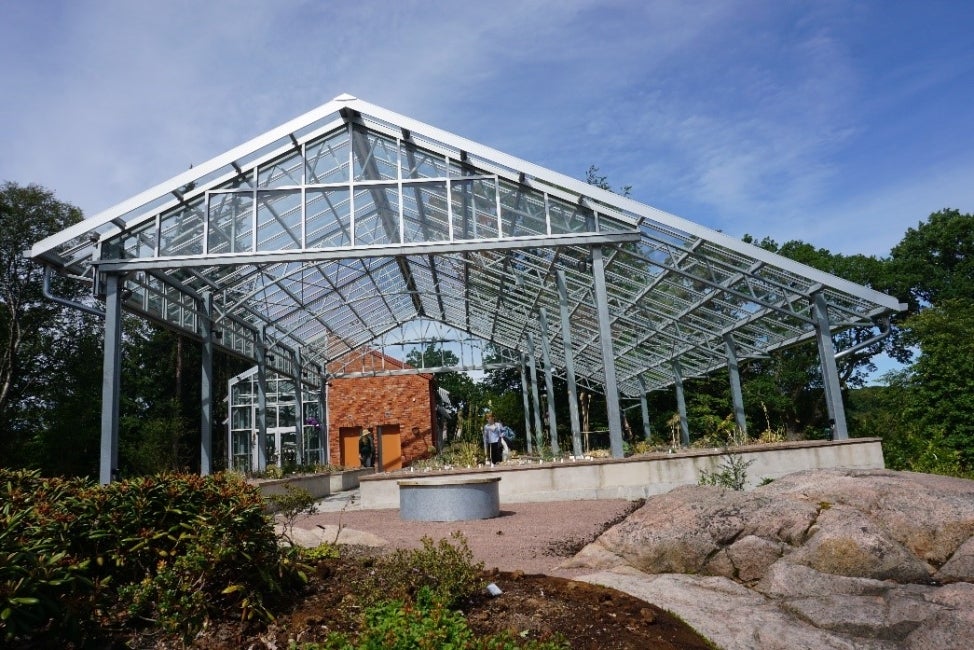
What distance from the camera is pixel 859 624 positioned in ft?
15.2

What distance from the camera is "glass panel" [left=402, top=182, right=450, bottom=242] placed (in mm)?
13772

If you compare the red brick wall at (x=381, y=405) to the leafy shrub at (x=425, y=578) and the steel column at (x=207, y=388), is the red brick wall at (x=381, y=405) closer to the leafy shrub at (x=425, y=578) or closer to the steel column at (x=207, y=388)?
the steel column at (x=207, y=388)

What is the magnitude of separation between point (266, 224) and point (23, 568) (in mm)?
11918

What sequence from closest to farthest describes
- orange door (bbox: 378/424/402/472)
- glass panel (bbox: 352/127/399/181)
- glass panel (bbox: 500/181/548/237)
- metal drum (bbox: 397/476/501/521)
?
metal drum (bbox: 397/476/501/521), glass panel (bbox: 500/181/548/237), glass panel (bbox: 352/127/399/181), orange door (bbox: 378/424/402/472)

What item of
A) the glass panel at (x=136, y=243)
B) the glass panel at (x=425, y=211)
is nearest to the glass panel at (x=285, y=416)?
the glass panel at (x=425, y=211)

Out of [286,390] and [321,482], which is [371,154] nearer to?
[321,482]

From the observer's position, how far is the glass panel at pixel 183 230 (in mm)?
12812

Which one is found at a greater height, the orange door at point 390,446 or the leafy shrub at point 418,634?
the orange door at point 390,446

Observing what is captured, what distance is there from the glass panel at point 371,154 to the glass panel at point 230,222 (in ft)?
7.05

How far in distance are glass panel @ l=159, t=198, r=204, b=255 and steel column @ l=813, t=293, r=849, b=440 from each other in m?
11.7

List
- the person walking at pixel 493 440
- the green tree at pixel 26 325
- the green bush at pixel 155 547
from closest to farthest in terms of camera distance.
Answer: the green bush at pixel 155 547 < the person walking at pixel 493 440 < the green tree at pixel 26 325

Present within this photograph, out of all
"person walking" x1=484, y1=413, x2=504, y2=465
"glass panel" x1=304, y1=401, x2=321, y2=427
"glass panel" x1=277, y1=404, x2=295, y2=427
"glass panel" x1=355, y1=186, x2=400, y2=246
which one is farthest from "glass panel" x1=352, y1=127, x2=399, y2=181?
"glass panel" x1=304, y1=401, x2=321, y2=427

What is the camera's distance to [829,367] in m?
13.6

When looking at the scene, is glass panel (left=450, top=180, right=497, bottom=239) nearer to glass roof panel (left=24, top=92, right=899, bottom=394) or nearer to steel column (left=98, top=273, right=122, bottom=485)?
glass roof panel (left=24, top=92, right=899, bottom=394)
